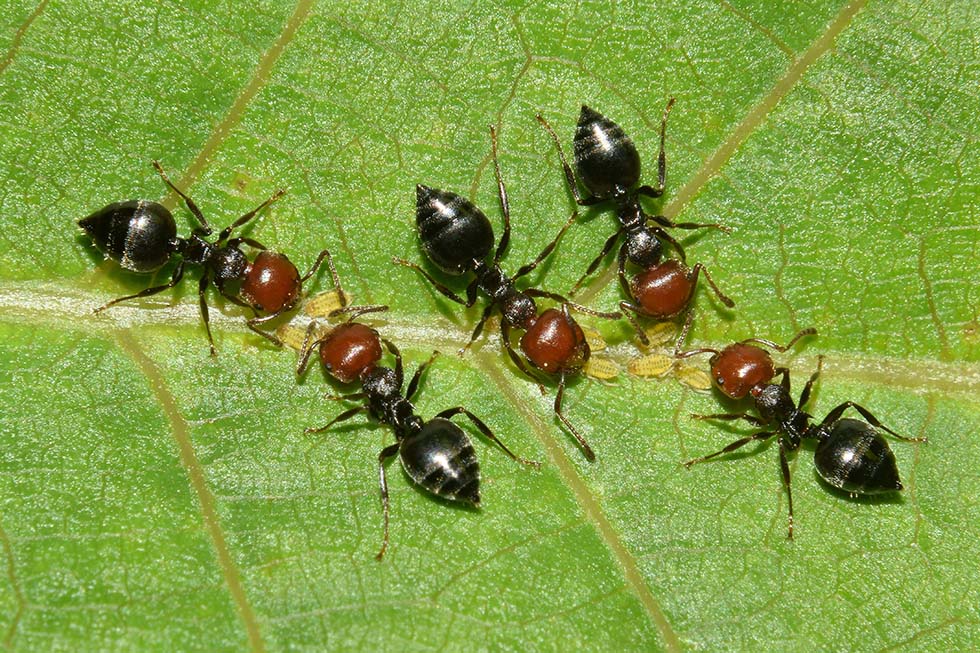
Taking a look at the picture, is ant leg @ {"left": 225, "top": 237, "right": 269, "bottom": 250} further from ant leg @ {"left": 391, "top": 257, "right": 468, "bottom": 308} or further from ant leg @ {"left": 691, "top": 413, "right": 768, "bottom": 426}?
ant leg @ {"left": 691, "top": 413, "right": 768, "bottom": 426}

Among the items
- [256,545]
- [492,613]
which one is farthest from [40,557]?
[492,613]

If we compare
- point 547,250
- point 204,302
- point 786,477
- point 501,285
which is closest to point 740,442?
point 786,477

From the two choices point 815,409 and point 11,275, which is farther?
point 815,409

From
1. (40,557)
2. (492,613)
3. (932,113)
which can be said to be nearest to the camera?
(40,557)

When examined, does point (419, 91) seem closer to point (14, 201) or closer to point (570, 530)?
point (14, 201)

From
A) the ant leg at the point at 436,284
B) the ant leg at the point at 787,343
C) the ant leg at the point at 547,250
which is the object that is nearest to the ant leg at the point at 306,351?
the ant leg at the point at 436,284

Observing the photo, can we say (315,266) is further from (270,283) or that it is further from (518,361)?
(518,361)
